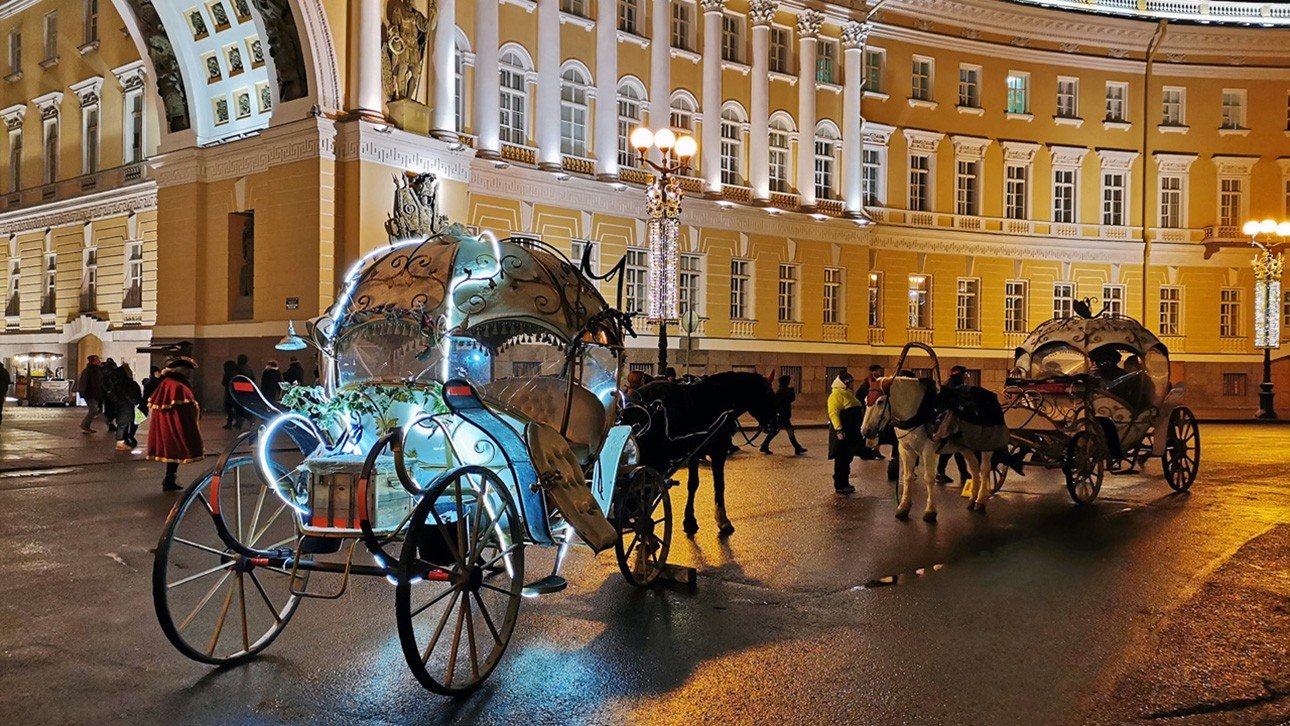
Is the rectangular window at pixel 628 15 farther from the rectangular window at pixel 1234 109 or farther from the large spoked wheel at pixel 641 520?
the large spoked wheel at pixel 641 520

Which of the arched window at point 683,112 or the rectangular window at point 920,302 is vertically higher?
the arched window at point 683,112

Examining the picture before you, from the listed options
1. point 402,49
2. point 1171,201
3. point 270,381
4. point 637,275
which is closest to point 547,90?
point 402,49

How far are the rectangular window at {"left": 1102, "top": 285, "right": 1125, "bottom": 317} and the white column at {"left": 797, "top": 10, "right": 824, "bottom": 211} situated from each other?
47.0 feet

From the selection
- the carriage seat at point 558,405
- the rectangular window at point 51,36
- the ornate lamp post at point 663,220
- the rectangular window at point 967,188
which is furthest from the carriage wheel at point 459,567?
the rectangular window at point 967,188

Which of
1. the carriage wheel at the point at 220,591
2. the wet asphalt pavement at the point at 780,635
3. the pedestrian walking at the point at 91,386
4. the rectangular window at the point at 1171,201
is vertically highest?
the rectangular window at the point at 1171,201

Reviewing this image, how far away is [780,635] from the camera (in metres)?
7.26

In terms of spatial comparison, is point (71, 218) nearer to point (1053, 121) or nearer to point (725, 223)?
point (725, 223)

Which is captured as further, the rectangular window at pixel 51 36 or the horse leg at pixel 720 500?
the rectangular window at pixel 51 36

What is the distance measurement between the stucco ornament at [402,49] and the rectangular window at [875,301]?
67.7ft

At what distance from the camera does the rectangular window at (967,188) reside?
43.3 meters

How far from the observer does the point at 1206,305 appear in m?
45.9

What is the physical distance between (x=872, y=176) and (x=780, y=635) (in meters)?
36.3

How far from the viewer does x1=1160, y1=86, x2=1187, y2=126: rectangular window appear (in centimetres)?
4547

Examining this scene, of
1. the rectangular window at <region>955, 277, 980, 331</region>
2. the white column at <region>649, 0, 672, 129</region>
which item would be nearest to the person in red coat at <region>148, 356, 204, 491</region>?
Result: the white column at <region>649, 0, 672, 129</region>
